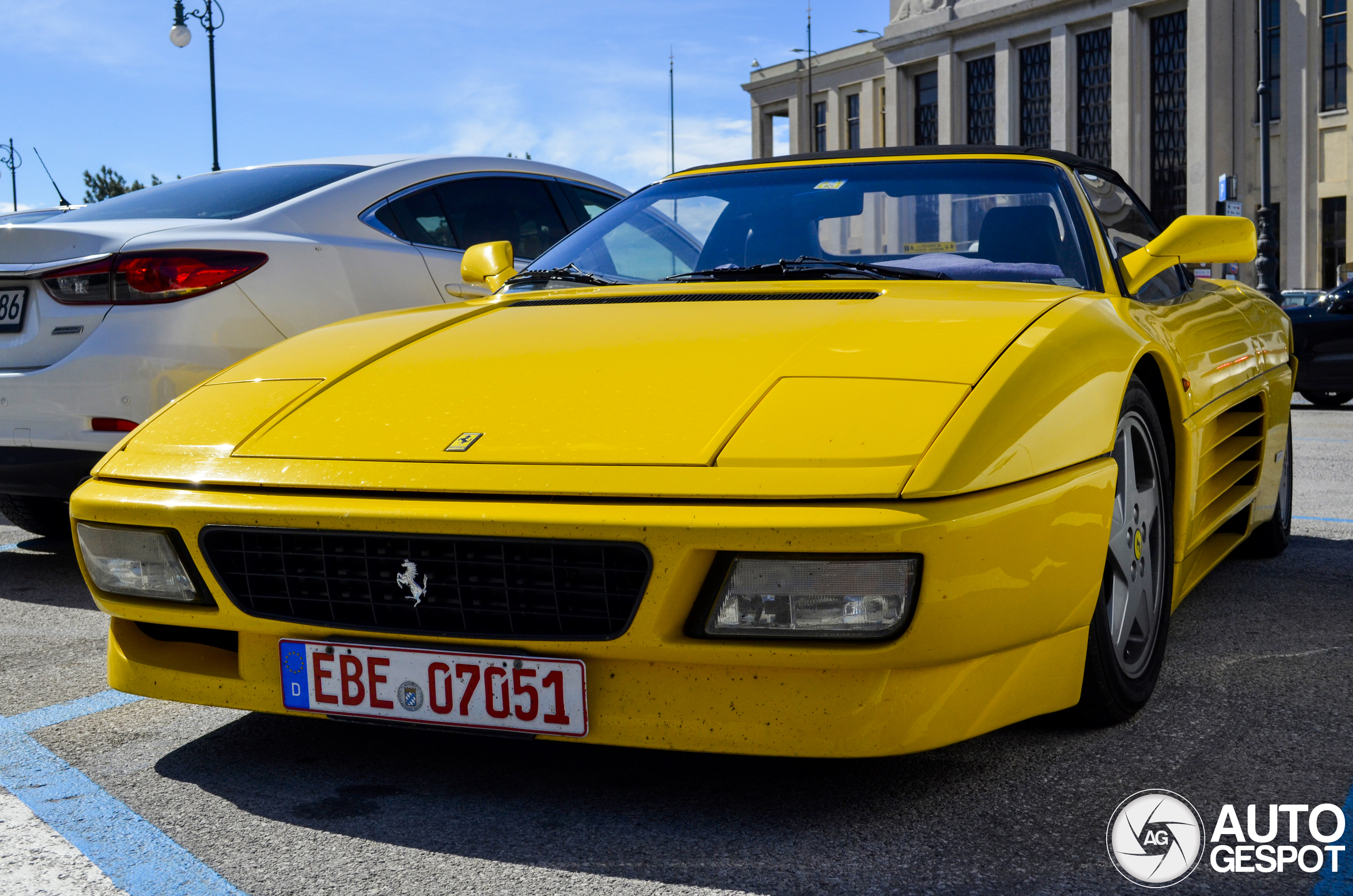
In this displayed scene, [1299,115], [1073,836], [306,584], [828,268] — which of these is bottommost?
[1073,836]

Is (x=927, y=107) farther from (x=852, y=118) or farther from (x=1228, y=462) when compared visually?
(x=1228, y=462)

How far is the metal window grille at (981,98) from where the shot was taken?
48.4m

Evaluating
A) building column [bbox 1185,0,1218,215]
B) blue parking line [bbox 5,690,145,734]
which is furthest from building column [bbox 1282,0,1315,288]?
blue parking line [bbox 5,690,145,734]

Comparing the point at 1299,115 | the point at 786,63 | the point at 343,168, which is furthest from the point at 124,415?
the point at 786,63

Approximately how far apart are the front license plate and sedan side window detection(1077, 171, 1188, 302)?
179 cm

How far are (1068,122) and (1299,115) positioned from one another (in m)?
9.99

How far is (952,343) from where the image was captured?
225cm

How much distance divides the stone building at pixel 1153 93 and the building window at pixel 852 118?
1.39 m

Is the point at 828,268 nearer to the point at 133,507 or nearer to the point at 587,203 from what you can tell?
the point at 133,507

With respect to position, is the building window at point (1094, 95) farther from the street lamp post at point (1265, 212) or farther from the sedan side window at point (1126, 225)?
the sedan side window at point (1126, 225)

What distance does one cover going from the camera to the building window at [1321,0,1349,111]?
115 feet

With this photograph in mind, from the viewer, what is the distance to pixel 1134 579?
8.66 ft

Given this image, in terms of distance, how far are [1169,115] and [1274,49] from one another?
501 centimetres

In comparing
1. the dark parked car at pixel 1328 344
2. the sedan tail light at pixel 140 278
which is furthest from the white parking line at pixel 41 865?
the dark parked car at pixel 1328 344
